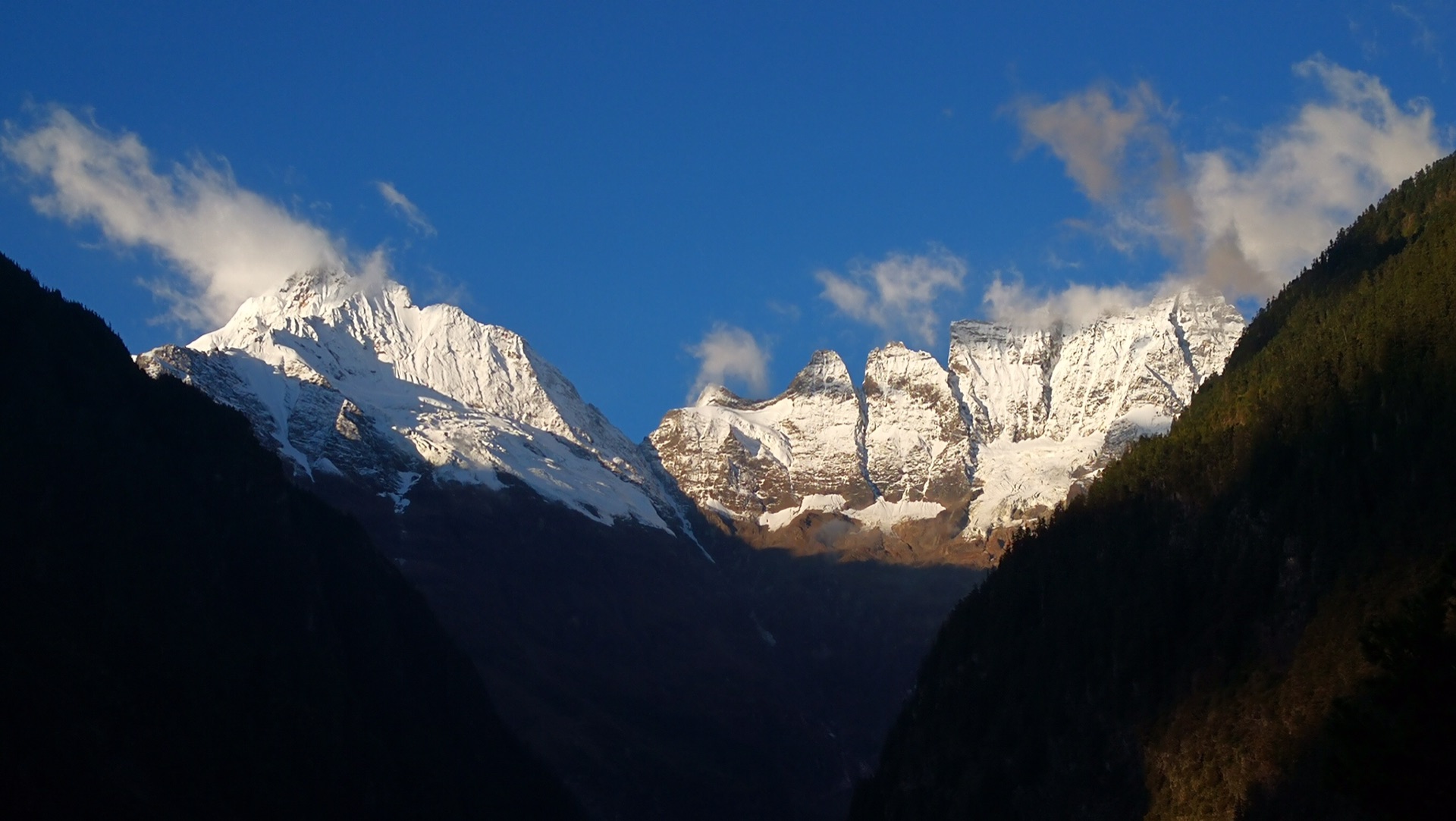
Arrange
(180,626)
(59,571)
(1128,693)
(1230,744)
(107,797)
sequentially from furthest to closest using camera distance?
(180,626) → (59,571) → (1128,693) → (107,797) → (1230,744)

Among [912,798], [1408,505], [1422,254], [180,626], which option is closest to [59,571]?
[180,626]

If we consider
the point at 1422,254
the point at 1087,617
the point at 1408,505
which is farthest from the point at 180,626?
the point at 1422,254

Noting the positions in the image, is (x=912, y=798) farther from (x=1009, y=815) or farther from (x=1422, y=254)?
(x=1422, y=254)

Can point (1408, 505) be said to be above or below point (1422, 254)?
below

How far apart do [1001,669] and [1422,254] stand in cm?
6540

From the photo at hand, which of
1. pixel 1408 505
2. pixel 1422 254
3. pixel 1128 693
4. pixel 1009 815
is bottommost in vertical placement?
pixel 1009 815

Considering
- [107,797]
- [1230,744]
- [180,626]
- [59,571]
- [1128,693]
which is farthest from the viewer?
[180,626]

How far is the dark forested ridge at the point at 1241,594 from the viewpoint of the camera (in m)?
138

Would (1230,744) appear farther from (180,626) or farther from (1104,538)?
(180,626)

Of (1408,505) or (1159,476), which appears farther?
(1159,476)

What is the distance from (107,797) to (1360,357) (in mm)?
130604

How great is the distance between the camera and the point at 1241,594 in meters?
159

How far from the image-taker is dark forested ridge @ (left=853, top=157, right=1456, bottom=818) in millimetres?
137875

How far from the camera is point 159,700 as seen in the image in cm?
17475
